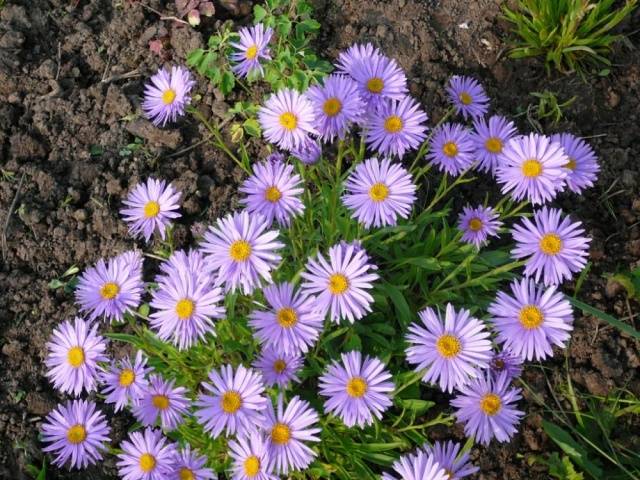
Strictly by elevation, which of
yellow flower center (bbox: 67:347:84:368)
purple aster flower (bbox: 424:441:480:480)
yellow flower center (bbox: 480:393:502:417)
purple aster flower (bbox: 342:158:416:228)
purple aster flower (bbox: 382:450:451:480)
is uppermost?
purple aster flower (bbox: 342:158:416:228)

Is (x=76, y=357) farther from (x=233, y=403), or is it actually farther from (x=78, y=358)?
(x=233, y=403)

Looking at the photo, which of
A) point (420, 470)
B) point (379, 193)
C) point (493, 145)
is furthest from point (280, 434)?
point (493, 145)

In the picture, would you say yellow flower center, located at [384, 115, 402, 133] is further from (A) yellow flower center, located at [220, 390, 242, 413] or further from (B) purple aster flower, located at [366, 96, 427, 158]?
(A) yellow flower center, located at [220, 390, 242, 413]

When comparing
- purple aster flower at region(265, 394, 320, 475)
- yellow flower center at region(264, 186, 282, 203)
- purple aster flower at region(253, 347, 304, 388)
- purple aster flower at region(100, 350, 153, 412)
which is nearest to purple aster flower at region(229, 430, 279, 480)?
purple aster flower at region(265, 394, 320, 475)

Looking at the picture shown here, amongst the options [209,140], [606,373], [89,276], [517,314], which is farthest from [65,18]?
[606,373]

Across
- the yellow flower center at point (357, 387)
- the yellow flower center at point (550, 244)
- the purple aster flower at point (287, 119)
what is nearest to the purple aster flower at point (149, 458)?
the yellow flower center at point (357, 387)

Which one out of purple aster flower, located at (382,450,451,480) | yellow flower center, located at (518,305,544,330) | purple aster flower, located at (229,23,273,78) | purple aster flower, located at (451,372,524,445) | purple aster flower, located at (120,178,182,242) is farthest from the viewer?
purple aster flower, located at (229,23,273,78)

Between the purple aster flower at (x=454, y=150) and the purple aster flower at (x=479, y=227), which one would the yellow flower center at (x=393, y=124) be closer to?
the purple aster flower at (x=454, y=150)

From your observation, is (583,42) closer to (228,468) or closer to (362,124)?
(362,124)
